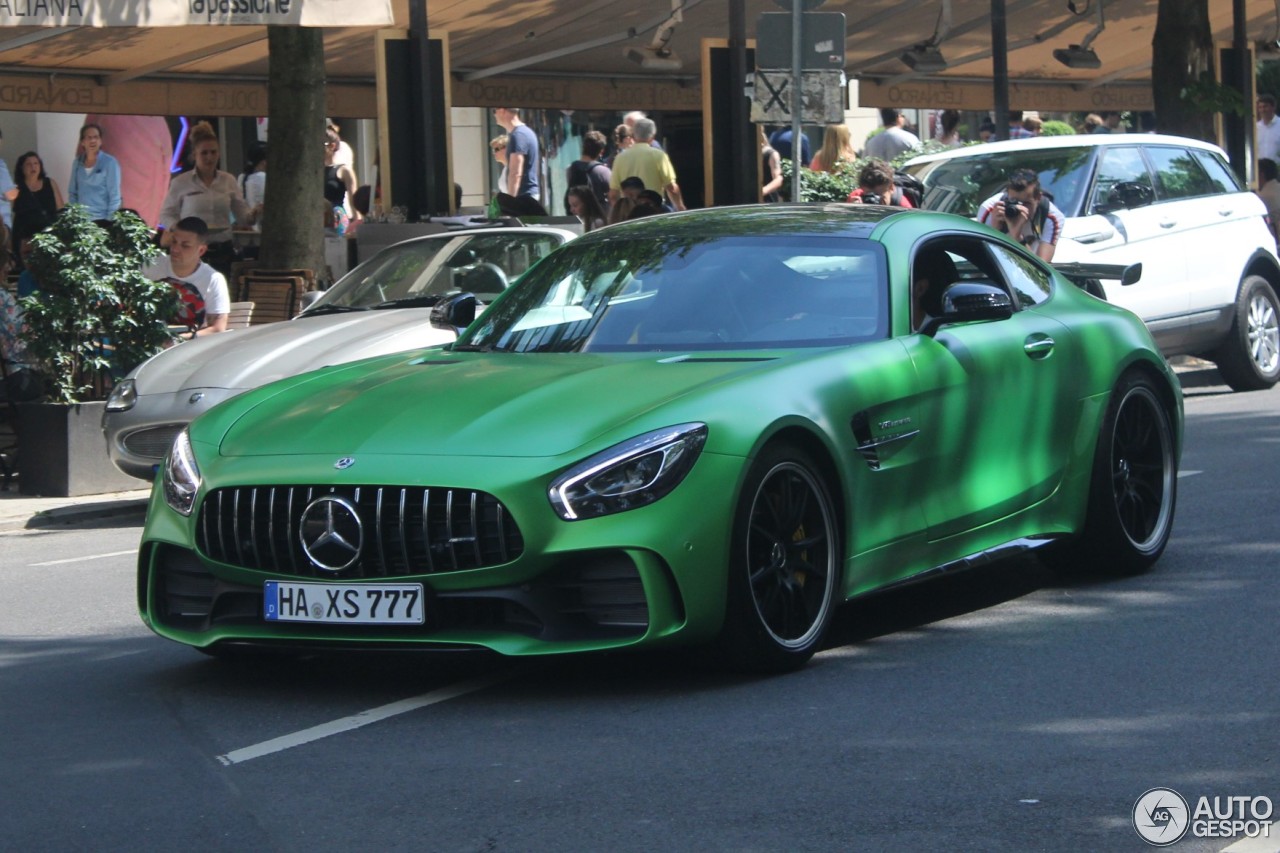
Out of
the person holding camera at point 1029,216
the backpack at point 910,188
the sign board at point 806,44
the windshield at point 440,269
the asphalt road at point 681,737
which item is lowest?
the asphalt road at point 681,737

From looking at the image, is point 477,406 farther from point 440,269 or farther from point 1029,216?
point 1029,216

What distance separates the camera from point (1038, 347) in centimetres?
789

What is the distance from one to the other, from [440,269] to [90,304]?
6.69ft

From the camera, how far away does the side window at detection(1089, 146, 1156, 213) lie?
50.5ft

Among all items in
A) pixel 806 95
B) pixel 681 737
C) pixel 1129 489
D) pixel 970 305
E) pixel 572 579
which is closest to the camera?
pixel 681 737

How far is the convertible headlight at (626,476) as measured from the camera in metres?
6.09

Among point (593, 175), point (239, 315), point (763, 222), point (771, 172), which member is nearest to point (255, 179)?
point (593, 175)

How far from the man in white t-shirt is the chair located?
0.66 meters

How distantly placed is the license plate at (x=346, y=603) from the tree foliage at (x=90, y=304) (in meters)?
6.50

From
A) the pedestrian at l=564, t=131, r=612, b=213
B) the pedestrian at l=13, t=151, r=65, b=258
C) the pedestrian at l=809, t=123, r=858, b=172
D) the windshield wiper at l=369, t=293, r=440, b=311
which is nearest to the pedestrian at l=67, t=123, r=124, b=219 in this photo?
the pedestrian at l=13, t=151, r=65, b=258

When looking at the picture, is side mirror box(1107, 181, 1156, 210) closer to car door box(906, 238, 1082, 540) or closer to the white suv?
the white suv

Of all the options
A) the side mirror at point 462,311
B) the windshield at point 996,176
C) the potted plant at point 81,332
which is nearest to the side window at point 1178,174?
the windshield at point 996,176

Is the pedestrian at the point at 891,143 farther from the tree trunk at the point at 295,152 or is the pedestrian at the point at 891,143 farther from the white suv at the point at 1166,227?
the tree trunk at the point at 295,152

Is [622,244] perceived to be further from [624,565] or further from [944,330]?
[624,565]
